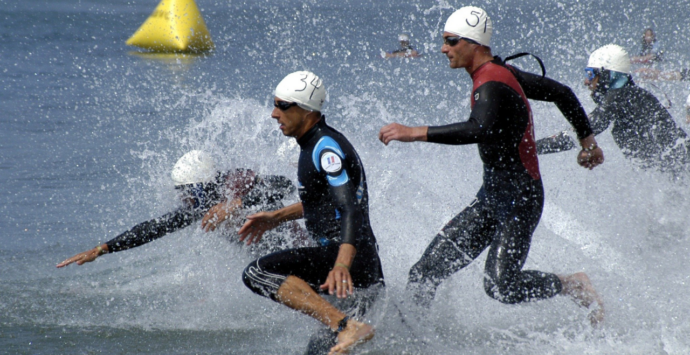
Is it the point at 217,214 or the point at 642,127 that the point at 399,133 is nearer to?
the point at 217,214

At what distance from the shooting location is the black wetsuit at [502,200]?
4402 mm

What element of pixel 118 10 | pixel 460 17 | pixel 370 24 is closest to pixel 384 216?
pixel 460 17

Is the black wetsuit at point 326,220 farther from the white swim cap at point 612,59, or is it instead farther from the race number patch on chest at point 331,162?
the white swim cap at point 612,59

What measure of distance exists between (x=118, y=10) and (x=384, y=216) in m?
41.9

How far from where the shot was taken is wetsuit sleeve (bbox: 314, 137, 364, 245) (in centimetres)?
387

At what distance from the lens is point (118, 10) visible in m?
44.7

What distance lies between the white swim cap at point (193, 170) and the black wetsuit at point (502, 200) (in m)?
1.93

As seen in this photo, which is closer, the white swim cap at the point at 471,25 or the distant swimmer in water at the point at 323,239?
the distant swimmer in water at the point at 323,239

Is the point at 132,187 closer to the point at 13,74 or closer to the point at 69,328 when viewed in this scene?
the point at 69,328

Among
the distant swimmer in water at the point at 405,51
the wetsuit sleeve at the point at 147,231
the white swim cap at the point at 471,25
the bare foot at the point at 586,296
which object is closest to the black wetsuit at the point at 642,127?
the bare foot at the point at 586,296

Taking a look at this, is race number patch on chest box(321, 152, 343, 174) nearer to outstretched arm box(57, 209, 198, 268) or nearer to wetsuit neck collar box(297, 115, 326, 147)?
wetsuit neck collar box(297, 115, 326, 147)

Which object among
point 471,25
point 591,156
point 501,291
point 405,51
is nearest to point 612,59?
point 591,156

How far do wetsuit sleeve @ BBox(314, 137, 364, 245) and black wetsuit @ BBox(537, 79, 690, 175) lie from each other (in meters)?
3.15

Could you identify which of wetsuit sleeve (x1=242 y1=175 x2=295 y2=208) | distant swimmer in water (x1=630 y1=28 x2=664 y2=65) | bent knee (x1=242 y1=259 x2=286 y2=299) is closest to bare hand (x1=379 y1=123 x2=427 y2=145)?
bent knee (x1=242 y1=259 x2=286 y2=299)
